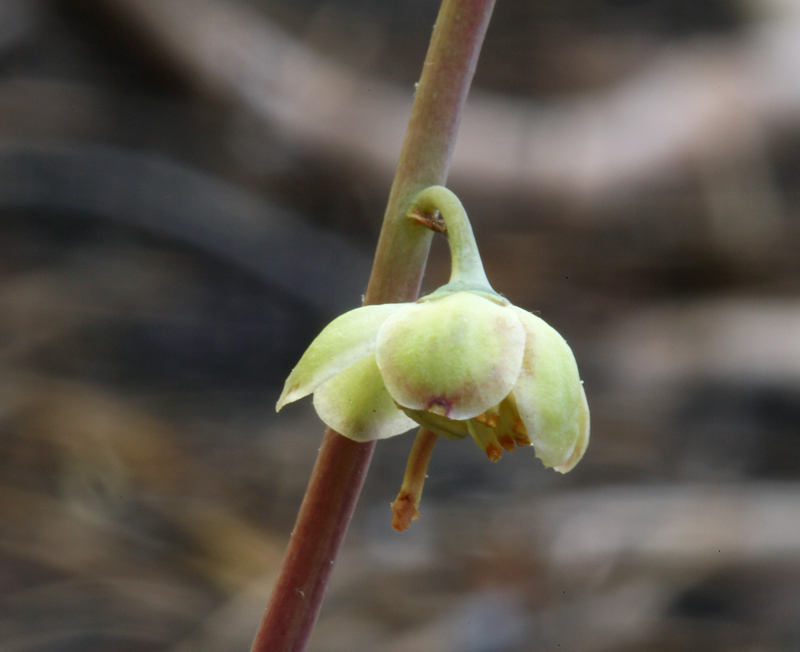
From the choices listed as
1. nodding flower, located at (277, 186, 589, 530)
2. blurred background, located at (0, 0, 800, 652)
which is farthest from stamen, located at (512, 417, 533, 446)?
blurred background, located at (0, 0, 800, 652)

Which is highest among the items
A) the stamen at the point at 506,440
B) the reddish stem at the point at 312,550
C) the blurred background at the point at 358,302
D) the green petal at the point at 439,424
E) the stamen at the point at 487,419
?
the blurred background at the point at 358,302

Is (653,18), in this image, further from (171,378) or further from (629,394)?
(171,378)

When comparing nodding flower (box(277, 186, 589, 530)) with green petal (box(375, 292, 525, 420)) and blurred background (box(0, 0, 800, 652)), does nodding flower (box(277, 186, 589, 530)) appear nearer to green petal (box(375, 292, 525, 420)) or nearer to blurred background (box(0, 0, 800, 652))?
green petal (box(375, 292, 525, 420))

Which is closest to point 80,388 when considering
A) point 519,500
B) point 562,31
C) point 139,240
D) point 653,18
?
point 139,240

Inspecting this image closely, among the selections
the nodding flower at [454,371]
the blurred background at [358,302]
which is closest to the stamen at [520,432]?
the nodding flower at [454,371]

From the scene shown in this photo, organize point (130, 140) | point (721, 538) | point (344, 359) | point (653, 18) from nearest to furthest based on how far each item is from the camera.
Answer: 1. point (344, 359)
2. point (130, 140)
3. point (721, 538)
4. point (653, 18)

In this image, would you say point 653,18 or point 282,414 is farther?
point 653,18

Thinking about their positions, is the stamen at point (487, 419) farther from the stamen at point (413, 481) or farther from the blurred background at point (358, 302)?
the blurred background at point (358, 302)
